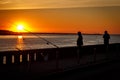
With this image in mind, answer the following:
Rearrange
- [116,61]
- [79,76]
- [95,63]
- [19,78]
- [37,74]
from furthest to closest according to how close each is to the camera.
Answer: [116,61] → [95,63] → [79,76] → [37,74] → [19,78]

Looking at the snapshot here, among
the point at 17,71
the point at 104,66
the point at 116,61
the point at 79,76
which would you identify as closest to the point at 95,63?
the point at 104,66

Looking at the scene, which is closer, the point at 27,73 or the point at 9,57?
the point at 27,73

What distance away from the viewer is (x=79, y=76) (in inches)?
623

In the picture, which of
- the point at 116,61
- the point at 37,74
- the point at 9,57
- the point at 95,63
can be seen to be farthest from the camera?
the point at 116,61

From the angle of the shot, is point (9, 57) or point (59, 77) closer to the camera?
point (59, 77)

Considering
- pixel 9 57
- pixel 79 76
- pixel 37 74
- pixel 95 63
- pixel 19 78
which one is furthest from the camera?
pixel 95 63

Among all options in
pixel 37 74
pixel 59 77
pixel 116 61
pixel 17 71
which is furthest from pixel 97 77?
pixel 116 61

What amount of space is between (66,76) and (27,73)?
7.15 ft

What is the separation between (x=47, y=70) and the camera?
1598 cm

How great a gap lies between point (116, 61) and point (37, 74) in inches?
397

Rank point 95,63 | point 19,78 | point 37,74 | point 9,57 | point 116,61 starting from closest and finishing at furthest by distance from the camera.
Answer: point 19,78 → point 37,74 → point 9,57 → point 95,63 → point 116,61

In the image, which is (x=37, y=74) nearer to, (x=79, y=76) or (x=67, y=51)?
(x=79, y=76)

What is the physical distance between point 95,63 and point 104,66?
716 mm

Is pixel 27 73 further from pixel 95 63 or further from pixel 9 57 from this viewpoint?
pixel 95 63
